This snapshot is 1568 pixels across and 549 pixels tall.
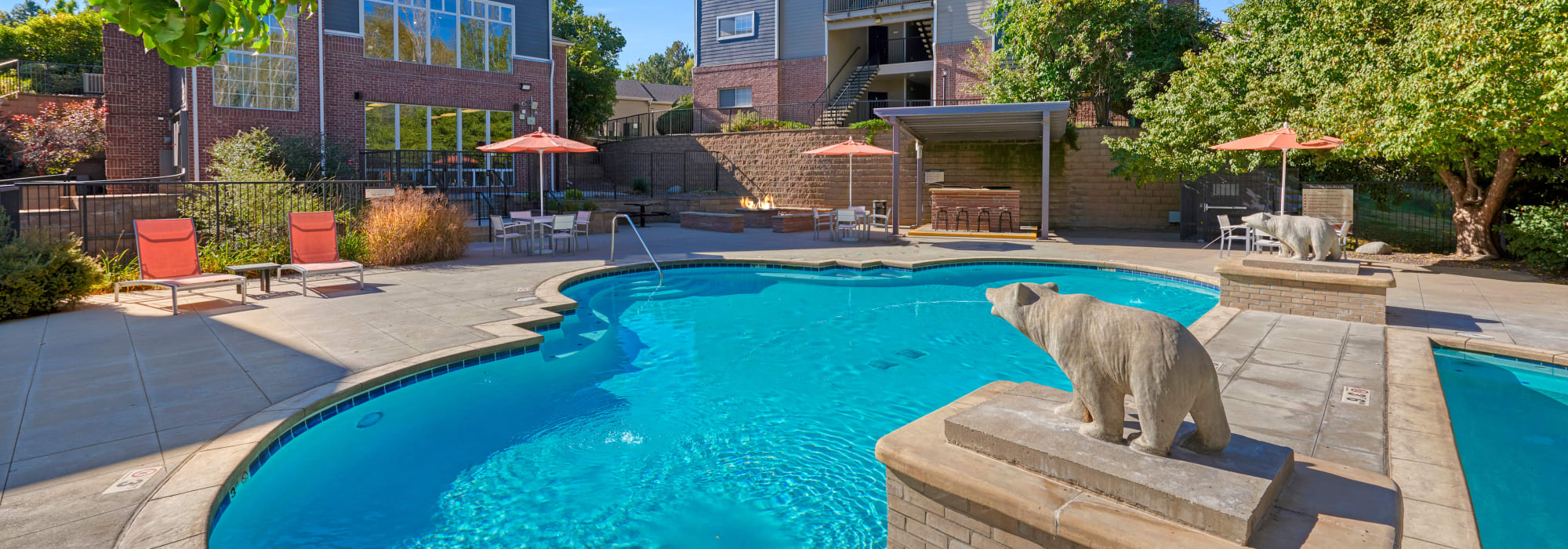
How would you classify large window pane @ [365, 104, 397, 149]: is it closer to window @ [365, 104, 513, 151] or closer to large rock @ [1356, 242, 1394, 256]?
window @ [365, 104, 513, 151]

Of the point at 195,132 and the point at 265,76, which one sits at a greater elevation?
the point at 265,76

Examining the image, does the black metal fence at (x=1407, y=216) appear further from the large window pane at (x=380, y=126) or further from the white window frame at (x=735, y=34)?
the large window pane at (x=380, y=126)

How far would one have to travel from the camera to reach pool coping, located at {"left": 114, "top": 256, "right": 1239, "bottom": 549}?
3209mm

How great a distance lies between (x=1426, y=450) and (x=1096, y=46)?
18500mm

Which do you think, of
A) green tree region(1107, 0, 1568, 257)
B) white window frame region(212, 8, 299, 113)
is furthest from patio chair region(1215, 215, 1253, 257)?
white window frame region(212, 8, 299, 113)

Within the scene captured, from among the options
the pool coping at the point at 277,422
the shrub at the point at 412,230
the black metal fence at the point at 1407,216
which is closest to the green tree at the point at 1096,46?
the black metal fence at the point at 1407,216

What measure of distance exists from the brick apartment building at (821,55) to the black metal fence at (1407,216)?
12.9m

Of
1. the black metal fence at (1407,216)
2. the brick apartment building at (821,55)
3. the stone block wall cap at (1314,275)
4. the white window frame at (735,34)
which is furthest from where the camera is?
the white window frame at (735,34)

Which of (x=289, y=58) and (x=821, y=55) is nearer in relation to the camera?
(x=289, y=58)

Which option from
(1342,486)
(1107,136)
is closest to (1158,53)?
(1107,136)

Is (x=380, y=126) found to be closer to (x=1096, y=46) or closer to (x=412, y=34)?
(x=412, y=34)

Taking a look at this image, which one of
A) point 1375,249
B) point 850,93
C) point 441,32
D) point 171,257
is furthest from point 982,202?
point 441,32

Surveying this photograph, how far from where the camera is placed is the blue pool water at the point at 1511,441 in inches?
156

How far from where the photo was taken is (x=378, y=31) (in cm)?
2012
